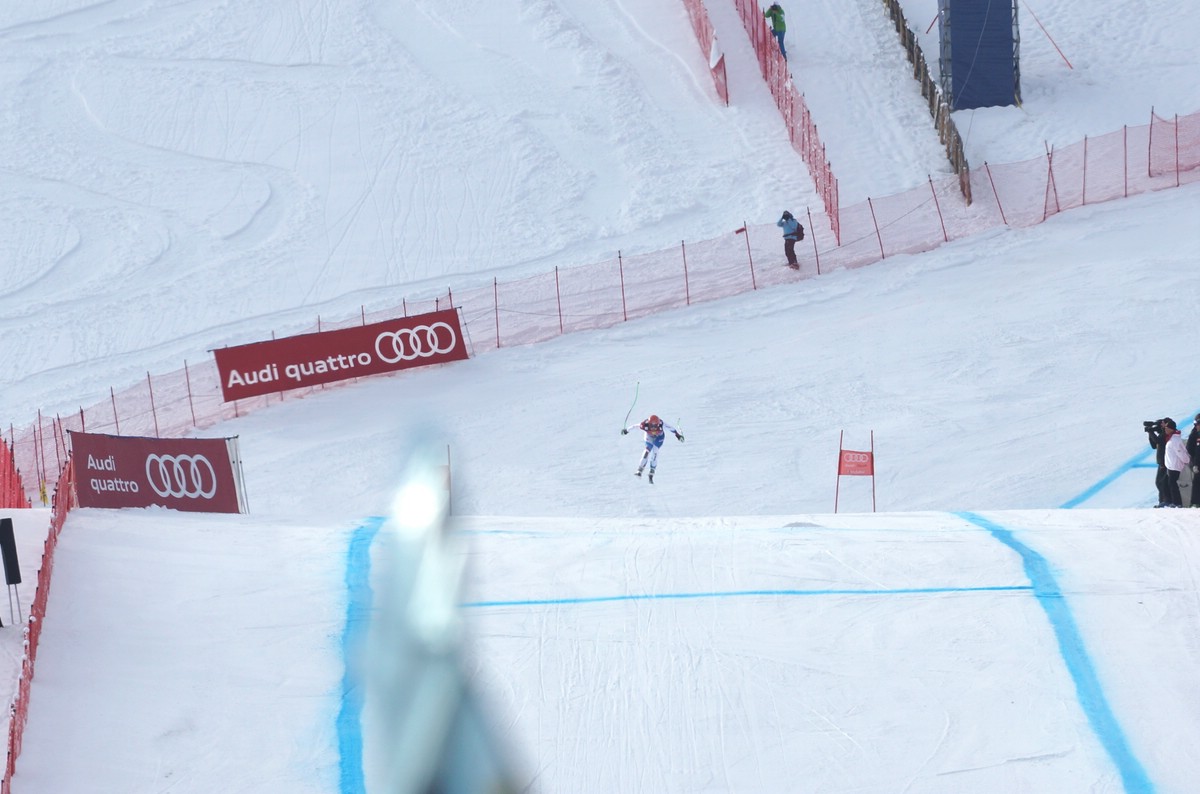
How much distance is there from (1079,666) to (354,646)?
18.8ft

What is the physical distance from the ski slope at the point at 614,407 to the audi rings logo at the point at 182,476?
0.33 m

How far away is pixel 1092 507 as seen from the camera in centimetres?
1666

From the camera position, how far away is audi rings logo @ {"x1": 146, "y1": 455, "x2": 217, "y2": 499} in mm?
15766

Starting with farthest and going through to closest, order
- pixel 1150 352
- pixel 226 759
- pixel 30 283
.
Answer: pixel 30 283, pixel 1150 352, pixel 226 759

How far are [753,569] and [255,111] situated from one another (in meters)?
19.1

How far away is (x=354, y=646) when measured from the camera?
12977 millimetres

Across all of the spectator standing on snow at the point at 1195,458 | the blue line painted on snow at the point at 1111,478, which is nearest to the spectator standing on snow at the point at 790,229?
the blue line painted on snow at the point at 1111,478

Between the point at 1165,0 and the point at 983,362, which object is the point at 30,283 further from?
the point at 1165,0

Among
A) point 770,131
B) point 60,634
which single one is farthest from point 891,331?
point 60,634

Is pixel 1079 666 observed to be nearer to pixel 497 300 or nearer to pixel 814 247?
pixel 814 247

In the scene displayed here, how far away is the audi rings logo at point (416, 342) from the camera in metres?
21.8

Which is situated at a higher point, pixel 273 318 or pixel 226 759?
pixel 273 318

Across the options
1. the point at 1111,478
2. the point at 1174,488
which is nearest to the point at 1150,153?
the point at 1111,478

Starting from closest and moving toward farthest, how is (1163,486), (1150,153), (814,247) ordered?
(1163,486), (814,247), (1150,153)
